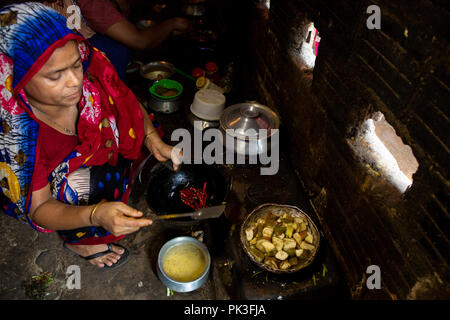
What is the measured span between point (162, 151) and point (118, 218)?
0.95 metres

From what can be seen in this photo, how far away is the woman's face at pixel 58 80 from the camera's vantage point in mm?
1808

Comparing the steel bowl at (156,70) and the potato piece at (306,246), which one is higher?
the potato piece at (306,246)

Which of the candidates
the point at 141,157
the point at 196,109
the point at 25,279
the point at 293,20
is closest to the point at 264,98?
the point at 196,109

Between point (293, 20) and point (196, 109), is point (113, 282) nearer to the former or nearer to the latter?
point (196, 109)

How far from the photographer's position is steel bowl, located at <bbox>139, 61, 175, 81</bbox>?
4.46 m

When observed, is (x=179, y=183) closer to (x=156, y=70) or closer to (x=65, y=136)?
(x=65, y=136)

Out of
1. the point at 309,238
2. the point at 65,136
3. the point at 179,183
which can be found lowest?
the point at 179,183

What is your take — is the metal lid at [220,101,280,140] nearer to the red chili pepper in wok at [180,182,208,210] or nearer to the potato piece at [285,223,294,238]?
the red chili pepper in wok at [180,182,208,210]

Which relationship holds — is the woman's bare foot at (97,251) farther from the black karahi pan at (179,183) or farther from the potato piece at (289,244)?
the potato piece at (289,244)

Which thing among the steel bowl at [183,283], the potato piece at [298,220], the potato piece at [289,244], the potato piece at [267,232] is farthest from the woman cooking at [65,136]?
the potato piece at [298,220]

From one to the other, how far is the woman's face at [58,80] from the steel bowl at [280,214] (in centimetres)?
148

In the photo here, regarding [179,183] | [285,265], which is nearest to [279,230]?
[285,265]

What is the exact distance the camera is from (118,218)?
1998 millimetres
